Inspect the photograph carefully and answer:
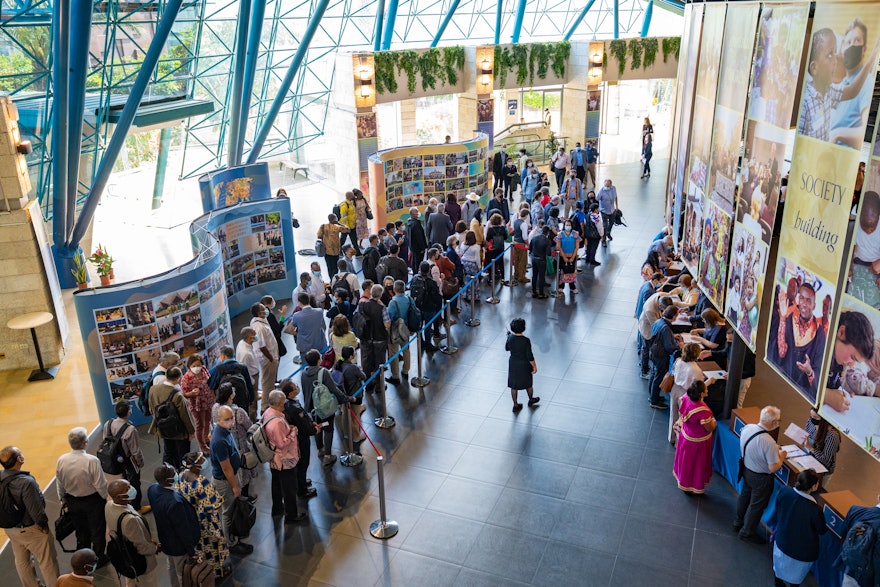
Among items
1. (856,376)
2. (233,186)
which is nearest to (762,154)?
(856,376)

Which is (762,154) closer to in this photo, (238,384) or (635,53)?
(238,384)

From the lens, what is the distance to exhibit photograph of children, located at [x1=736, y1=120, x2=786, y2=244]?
720 cm

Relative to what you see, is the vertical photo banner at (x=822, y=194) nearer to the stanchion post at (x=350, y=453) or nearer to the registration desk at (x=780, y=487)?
the registration desk at (x=780, y=487)

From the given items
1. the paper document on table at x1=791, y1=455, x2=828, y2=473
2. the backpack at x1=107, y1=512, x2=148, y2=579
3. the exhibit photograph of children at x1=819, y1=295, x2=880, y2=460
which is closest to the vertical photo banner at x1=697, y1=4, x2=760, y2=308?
the paper document on table at x1=791, y1=455, x2=828, y2=473

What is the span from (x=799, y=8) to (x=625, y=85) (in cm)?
3519

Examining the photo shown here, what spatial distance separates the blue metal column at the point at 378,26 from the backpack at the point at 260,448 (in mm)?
19987

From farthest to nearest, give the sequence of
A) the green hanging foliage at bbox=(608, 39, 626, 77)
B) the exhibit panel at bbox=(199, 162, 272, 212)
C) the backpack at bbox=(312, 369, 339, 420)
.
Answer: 1. the green hanging foliage at bbox=(608, 39, 626, 77)
2. the exhibit panel at bbox=(199, 162, 272, 212)
3. the backpack at bbox=(312, 369, 339, 420)

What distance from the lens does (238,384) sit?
874 centimetres

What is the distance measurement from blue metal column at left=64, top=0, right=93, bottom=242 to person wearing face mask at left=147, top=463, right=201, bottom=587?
8.67 metres

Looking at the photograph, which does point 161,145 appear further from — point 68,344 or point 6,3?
point 68,344

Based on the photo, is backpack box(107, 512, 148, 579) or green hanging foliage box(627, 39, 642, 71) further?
green hanging foliage box(627, 39, 642, 71)

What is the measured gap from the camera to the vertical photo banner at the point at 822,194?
18.3 ft

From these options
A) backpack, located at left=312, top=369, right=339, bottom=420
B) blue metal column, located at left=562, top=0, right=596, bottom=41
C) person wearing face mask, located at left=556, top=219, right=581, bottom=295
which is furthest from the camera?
blue metal column, located at left=562, top=0, right=596, bottom=41

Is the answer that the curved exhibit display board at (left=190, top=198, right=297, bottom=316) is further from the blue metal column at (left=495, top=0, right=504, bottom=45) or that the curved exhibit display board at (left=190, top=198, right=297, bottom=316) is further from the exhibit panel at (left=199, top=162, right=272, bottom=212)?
the blue metal column at (left=495, top=0, right=504, bottom=45)
